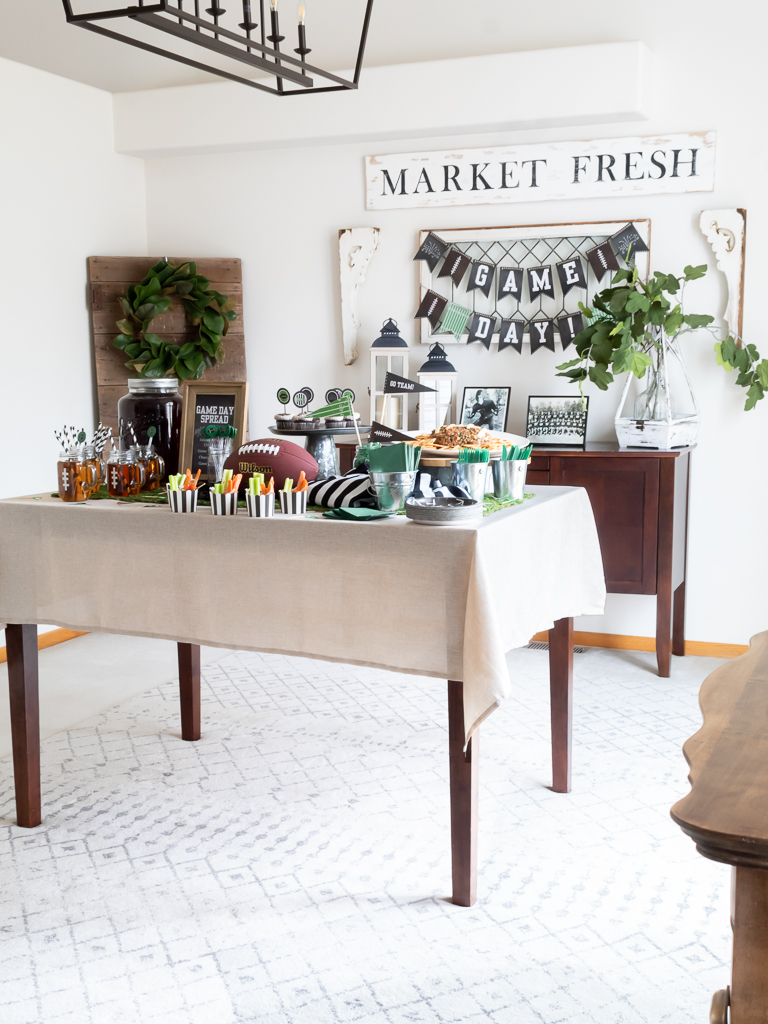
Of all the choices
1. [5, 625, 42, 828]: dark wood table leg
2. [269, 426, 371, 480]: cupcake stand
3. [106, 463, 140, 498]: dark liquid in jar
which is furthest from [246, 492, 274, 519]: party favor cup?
[5, 625, 42, 828]: dark wood table leg

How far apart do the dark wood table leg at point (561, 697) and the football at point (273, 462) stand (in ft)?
2.99

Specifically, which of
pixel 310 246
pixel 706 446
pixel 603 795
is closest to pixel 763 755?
pixel 603 795

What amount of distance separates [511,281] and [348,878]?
3.11 metres

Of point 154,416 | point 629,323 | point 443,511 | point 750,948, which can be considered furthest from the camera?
point 629,323

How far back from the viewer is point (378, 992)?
6.60 feet

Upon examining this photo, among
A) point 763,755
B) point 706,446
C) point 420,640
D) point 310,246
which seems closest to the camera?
point 763,755

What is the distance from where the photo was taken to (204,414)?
272cm

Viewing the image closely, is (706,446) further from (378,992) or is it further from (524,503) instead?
(378,992)

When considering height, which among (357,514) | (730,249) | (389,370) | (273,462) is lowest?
(357,514)

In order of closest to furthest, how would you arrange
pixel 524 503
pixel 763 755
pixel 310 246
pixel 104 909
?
pixel 763 755 → pixel 104 909 → pixel 524 503 → pixel 310 246

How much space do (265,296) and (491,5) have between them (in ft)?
6.14

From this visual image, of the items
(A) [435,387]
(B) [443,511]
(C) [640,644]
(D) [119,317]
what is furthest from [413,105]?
(B) [443,511]

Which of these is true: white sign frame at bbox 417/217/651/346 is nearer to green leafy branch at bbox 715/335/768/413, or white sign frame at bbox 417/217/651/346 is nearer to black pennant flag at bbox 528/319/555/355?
black pennant flag at bbox 528/319/555/355

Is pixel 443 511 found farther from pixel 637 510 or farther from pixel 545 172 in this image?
pixel 545 172
